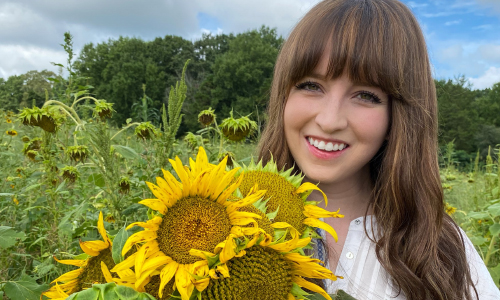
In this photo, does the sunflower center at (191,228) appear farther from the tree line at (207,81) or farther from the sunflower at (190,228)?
the tree line at (207,81)

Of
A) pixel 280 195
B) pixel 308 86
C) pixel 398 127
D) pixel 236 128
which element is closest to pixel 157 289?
pixel 280 195

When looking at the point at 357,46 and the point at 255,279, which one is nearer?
the point at 255,279

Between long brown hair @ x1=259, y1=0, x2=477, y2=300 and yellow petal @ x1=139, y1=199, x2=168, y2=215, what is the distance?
77cm

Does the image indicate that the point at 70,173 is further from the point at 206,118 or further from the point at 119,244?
the point at 119,244

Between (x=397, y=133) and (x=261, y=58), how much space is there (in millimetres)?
24676

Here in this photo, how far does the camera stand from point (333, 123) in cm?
111

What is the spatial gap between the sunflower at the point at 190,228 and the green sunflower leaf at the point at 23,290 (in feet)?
1.63

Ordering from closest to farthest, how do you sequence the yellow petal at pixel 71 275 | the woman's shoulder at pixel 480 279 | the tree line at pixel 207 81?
1. the yellow petal at pixel 71 275
2. the woman's shoulder at pixel 480 279
3. the tree line at pixel 207 81

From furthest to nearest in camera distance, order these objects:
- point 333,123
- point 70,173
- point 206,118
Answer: point 206,118
point 70,173
point 333,123

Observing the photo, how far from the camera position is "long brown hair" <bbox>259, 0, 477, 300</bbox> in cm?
118

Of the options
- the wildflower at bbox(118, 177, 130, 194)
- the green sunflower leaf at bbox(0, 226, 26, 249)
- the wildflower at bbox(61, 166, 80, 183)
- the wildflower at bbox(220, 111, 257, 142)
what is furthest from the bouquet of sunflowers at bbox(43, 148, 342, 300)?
the wildflower at bbox(61, 166, 80, 183)

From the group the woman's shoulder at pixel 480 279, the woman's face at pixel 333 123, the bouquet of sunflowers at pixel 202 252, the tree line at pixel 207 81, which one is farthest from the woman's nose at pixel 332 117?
the tree line at pixel 207 81

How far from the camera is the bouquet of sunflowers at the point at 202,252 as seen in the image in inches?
19.3

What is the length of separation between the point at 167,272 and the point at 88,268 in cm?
16
